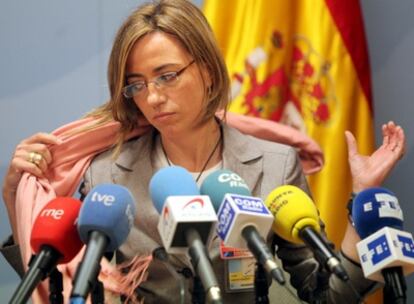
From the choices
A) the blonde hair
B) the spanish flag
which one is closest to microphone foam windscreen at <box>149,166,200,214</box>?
the blonde hair

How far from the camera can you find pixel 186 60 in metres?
1.71

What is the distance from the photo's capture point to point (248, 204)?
108cm

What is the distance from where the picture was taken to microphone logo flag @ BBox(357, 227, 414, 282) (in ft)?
3.69

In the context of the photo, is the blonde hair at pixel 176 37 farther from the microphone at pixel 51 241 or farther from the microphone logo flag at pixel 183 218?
the microphone logo flag at pixel 183 218

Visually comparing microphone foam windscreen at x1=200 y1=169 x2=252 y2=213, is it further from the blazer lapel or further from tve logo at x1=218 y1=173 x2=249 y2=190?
the blazer lapel

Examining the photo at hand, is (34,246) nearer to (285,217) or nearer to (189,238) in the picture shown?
(189,238)

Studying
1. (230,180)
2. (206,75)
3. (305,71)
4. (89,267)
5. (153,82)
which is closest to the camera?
(89,267)

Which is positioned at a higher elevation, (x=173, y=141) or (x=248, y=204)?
(x=248, y=204)

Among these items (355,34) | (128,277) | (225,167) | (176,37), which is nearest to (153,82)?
(176,37)

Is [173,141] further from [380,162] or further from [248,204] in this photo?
[248,204]

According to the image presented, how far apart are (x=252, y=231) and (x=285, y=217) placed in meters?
0.15

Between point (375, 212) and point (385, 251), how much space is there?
0.10 metres

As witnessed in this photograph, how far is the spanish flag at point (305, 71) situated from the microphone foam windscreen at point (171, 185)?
3.84ft

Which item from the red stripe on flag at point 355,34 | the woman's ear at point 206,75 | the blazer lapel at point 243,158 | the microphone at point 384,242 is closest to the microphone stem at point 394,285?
the microphone at point 384,242
